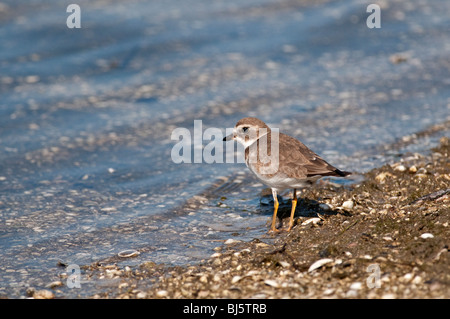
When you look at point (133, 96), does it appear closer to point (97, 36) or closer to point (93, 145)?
point (93, 145)

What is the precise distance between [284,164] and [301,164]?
19 cm

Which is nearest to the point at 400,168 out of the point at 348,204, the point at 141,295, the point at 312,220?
the point at 348,204

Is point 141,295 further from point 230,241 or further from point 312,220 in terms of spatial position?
point 312,220

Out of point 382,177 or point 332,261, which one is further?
point 382,177

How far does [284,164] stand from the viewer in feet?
21.6

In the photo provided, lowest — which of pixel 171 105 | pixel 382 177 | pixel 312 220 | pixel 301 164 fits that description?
pixel 312 220

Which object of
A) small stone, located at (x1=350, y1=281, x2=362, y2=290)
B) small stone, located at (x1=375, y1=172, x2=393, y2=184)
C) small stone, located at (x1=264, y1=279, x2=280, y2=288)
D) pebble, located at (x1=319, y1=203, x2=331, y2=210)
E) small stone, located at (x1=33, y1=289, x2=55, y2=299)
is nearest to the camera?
small stone, located at (x1=350, y1=281, x2=362, y2=290)

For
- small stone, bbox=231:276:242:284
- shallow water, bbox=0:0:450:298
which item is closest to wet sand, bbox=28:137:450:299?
small stone, bbox=231:276:242:284

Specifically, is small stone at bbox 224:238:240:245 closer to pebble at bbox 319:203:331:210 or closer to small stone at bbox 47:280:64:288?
pebble at bbox 319:203:331:210

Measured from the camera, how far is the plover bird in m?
6.52

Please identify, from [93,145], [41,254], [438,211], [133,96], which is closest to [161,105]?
[133,96]

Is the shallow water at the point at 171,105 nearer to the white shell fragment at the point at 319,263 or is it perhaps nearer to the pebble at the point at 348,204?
the pebble at the point at 348,204

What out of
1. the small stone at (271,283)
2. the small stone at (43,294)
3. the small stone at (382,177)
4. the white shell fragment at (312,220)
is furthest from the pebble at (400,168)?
the small stone at (43,294)
